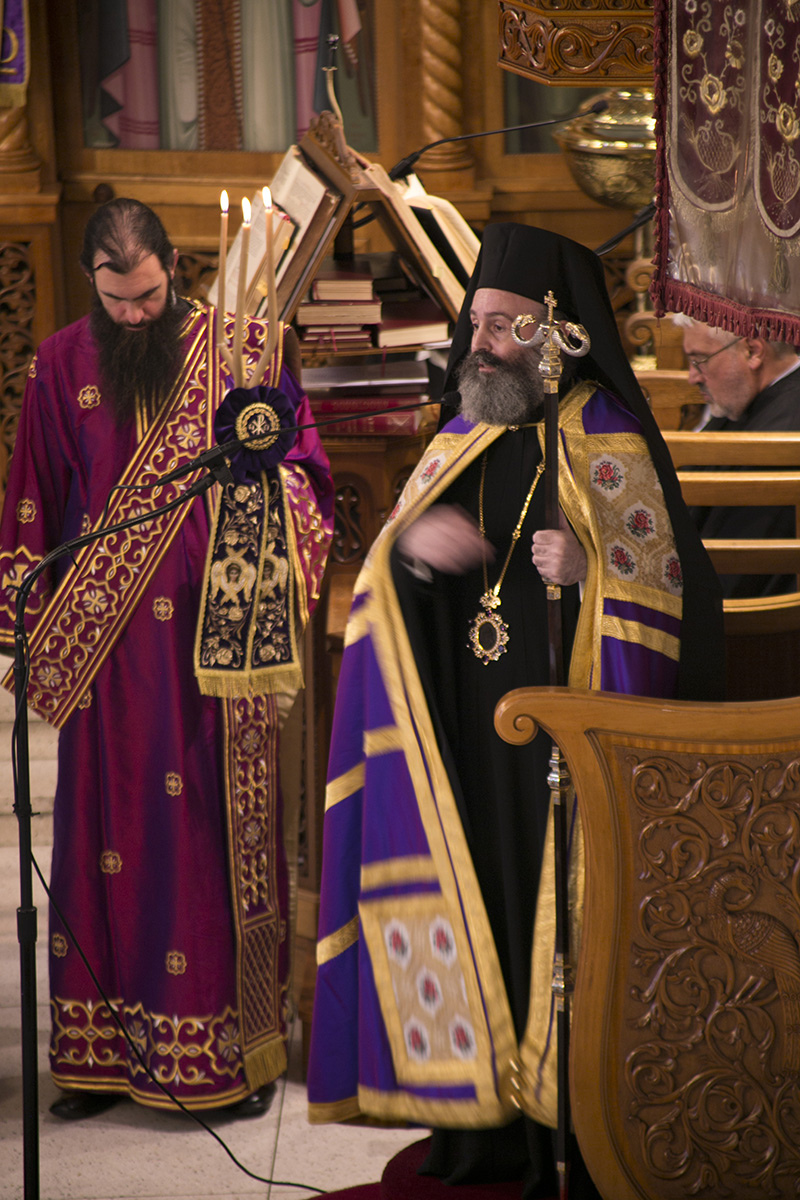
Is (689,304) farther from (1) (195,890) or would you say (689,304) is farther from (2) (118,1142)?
(2) (118,1142)

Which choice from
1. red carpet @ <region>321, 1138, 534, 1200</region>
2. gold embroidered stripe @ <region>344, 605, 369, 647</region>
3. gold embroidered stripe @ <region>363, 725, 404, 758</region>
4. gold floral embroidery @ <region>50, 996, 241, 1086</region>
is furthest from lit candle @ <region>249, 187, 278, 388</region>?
red carpet @ <region>321, 1138, 534, 1200</region>

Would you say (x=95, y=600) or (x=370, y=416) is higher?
(x=370, y=416)

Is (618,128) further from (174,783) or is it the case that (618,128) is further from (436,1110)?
(436,1110)

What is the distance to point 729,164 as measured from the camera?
284cm

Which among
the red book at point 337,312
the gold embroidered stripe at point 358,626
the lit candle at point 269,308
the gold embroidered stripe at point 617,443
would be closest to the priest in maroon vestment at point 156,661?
the lit candle at point 269,308

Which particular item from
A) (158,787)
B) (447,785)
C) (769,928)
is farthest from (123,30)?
(769,928)

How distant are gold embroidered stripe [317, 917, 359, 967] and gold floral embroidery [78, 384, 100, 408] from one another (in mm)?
1519

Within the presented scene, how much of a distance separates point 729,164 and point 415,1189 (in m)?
2.20

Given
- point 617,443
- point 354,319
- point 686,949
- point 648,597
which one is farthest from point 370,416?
point 686,949

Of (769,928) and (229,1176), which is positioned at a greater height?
(769,928)

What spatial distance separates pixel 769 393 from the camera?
4.27 meters

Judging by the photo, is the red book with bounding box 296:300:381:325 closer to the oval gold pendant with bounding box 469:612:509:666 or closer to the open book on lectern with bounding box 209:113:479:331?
the open book on lectern with bounding box 209:113:479:331

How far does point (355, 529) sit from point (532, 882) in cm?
152

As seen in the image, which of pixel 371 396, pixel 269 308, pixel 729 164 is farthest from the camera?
pixel 371 396
